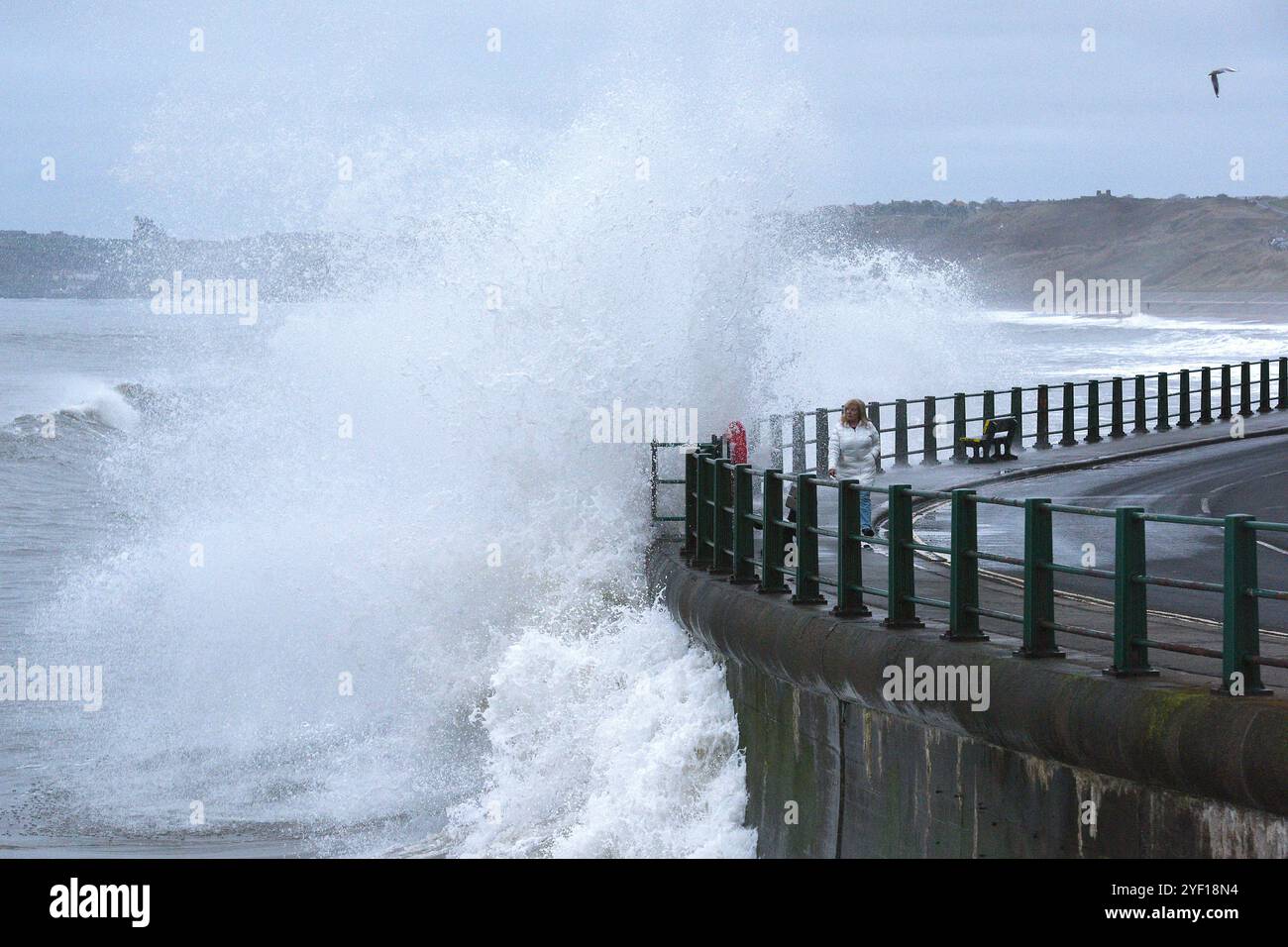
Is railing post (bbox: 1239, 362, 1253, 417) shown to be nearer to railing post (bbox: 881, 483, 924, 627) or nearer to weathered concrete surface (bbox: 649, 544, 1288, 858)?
weathered concrete surface (bbox: 649, 544, 1288, 858)

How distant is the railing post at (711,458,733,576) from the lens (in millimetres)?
14062

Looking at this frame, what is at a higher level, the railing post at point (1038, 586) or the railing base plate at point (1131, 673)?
the railing post at point (1038, 586)

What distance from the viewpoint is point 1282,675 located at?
8.66 metres

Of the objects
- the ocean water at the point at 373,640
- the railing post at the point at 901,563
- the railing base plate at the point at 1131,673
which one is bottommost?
the ocean water at the point at 373,640

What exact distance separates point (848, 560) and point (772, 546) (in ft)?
5.08

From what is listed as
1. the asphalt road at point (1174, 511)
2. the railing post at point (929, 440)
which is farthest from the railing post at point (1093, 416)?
the railing post at point (929, 440)

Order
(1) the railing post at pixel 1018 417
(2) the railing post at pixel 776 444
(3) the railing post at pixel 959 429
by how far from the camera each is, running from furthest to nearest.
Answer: (1) the railing post at pixel 1018 417, (3) the railing post at pixel 959 429, (2) the railing post at pixel 776 444

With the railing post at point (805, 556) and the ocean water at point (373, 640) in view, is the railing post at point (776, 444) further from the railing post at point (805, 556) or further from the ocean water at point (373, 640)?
the railing post at point (805, 556)

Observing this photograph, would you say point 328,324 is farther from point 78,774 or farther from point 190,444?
point 78,774

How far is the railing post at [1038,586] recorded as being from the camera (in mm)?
8891

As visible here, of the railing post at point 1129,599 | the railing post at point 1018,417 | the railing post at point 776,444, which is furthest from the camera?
the railing post at point 1018,417

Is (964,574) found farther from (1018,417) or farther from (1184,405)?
(1184,405)

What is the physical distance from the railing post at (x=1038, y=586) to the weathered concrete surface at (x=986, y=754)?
15 cm
